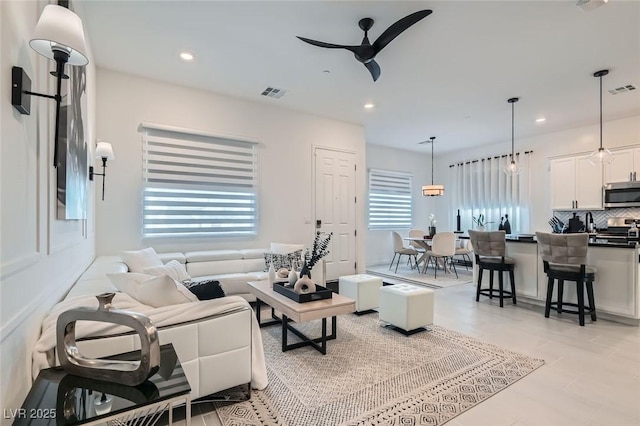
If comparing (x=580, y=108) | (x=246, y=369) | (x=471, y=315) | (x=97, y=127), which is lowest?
(x=471, y=315)

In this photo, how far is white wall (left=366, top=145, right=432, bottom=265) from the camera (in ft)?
25.7

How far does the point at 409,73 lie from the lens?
392 centimetres

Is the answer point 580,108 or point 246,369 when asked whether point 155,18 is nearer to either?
point 246,369

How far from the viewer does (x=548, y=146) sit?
6547 mm

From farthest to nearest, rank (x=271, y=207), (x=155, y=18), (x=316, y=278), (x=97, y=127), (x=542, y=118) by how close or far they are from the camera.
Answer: (x=542, y=118)
(x=271, y=207)
(x=316, y=278)
(x=97, y=127)
(x=155, y=18)

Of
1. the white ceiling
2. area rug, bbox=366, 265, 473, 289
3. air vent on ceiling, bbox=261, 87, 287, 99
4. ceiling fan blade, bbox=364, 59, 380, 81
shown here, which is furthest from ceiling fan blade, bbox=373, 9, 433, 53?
area rug, bbox=366, 265, 473, 289

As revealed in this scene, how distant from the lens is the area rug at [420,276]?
575 cm

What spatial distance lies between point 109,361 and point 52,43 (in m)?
1.31

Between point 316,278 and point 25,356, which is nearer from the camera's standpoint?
point 25,356

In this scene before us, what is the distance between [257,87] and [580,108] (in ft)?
17.2

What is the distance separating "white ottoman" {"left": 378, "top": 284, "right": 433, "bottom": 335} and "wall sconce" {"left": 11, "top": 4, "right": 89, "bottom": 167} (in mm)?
3123

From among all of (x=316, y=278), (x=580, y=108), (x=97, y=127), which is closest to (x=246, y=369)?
(x=316, y=278)

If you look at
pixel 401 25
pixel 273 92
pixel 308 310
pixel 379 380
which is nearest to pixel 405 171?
pixel 273 92

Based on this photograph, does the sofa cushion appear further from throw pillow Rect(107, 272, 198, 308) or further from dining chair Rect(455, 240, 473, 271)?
dining chair Rect(455, 240, 473, 271)
